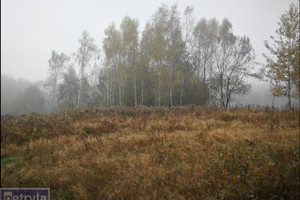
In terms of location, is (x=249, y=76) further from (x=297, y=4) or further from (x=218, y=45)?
(x=297, y=4)

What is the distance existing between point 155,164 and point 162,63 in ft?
53.0

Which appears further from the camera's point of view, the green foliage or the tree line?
the tree line

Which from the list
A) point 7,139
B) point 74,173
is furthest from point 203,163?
point 7,139

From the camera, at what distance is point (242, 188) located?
9.72ft

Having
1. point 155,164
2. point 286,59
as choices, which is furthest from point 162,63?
point 155,164

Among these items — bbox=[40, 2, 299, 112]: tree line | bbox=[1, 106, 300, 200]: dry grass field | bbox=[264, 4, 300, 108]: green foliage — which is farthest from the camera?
bbox=[40, 2, 299, 112]: tree line

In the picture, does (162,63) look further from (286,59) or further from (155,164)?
(155,164)

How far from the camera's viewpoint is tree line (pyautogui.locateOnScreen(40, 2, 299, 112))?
18.0 m

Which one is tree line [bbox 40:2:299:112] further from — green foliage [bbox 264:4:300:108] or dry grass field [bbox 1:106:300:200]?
dry grass field [bbox 1:106:300:200]

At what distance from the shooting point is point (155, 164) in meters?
3.88

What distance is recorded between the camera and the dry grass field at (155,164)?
7.77 feet

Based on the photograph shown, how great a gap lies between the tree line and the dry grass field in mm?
12397

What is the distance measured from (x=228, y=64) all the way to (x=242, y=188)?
18.4 m

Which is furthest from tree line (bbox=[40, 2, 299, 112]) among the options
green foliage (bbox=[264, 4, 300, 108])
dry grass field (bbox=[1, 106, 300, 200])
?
dry grass field (bbox=[1, 106, 300, 200])
